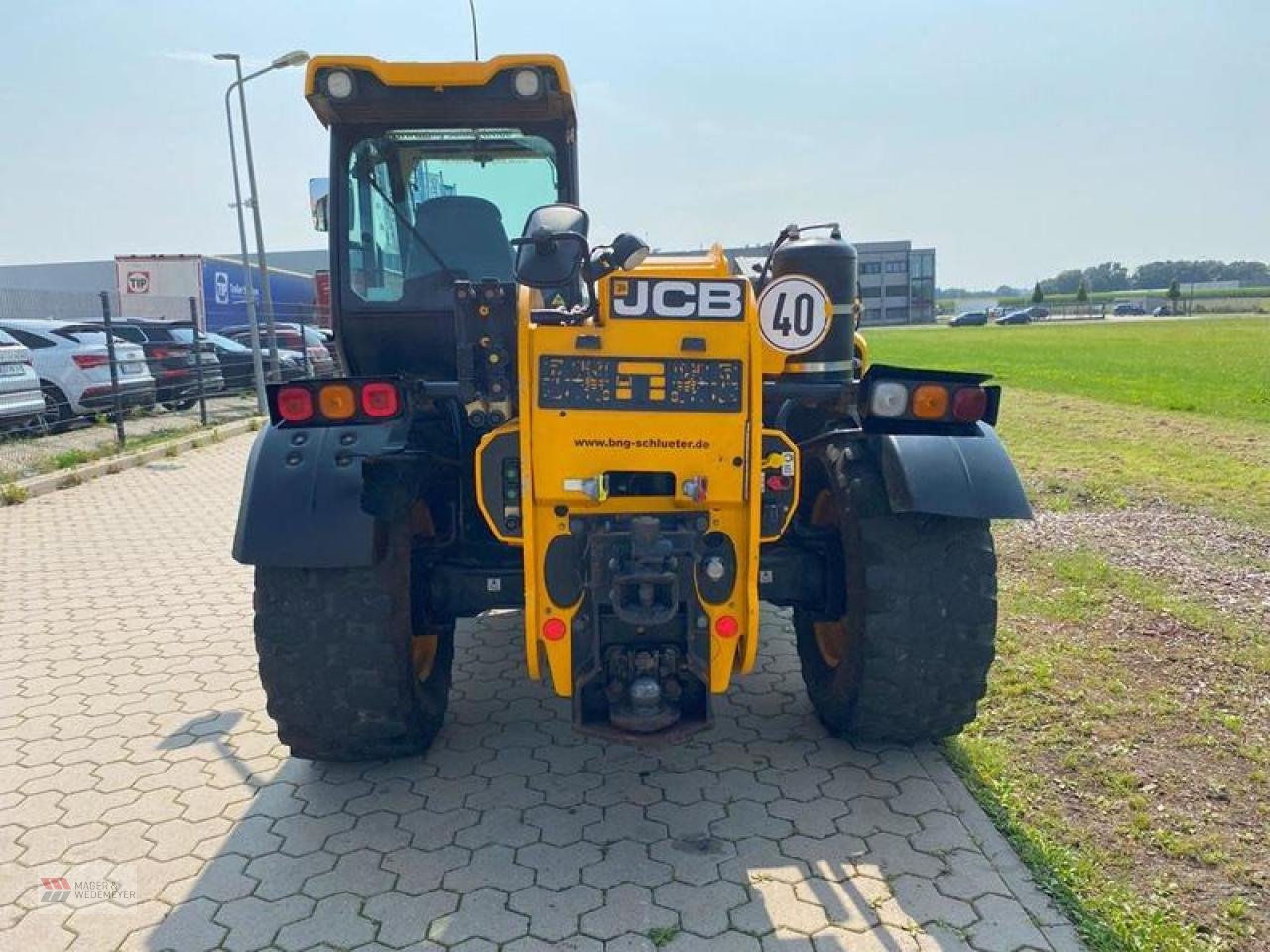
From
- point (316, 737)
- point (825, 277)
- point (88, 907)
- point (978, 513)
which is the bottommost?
point (88, 907)

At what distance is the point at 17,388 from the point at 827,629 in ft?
36.4

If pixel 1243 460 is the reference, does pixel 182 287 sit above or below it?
above

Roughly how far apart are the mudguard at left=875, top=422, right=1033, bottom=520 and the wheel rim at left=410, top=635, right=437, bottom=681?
6.35 ft

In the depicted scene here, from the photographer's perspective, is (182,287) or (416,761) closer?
(416,761)

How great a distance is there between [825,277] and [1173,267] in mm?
152846

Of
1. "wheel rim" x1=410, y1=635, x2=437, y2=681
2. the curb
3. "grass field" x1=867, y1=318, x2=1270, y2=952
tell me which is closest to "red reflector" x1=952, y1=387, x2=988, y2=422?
"grass field" x1=867, y1=318, x2=1270, y2=952

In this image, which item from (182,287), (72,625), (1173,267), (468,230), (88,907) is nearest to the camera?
(88,907)

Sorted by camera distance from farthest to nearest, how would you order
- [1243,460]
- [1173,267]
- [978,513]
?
[1173,267] < [1243,460] < [978,513]

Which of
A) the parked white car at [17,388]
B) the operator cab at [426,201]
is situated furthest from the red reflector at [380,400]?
the parked white car at [17,388]

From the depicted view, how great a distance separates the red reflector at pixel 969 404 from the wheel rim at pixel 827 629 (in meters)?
0.60

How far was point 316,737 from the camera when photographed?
136 inches

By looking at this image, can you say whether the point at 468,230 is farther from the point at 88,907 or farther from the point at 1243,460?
the point at 1243,460

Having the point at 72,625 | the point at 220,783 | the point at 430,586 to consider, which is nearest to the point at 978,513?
the point at 430,586

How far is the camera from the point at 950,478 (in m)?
3.24
